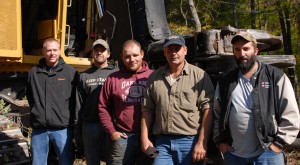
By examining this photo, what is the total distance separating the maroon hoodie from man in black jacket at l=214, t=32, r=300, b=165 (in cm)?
84

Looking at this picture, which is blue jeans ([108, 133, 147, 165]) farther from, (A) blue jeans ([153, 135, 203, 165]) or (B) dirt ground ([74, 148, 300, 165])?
(B) dirt ground ([74, 148, 300, 165])

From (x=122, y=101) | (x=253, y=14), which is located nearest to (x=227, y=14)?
(x=253, y=14)

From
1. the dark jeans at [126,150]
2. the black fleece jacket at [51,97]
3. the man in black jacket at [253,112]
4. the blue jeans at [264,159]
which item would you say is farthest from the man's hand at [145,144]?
the black fleece jacket at [51,97]

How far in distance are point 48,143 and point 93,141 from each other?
522 mm

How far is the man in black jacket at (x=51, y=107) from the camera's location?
4.48m

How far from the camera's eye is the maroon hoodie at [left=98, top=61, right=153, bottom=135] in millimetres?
4086

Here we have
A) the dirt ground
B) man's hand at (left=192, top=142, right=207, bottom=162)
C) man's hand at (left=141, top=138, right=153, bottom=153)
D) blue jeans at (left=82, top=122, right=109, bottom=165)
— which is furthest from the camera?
the dirt ground

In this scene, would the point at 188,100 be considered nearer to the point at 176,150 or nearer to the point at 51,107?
the point at 176,150

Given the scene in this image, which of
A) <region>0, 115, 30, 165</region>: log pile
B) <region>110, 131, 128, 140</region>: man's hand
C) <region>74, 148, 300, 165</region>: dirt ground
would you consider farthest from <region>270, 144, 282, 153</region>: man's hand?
<region>74, 148, 300, 165</region>: dirt ground

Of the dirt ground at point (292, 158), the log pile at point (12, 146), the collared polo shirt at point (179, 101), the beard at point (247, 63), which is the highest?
the beard at point (247, 63)

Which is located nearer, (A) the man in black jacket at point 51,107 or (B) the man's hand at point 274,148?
(B) the man's hand at point 274,148

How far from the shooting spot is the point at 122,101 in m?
4.09

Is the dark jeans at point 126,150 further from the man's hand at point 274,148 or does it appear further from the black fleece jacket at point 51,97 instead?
the man's hand at point 274,148

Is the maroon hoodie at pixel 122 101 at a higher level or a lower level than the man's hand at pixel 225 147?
higher
